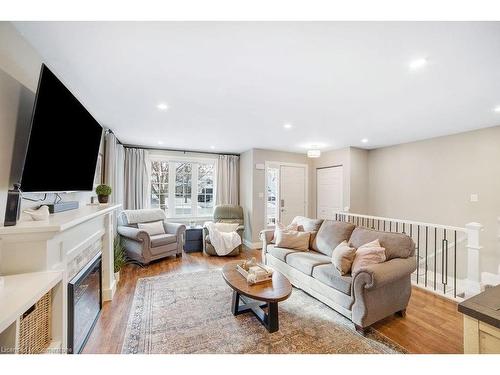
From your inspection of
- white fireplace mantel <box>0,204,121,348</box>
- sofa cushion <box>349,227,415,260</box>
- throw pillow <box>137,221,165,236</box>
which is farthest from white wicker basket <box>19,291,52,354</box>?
sofa cushion <box>349,227,415,260</box>

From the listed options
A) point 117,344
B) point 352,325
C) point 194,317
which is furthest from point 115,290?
point 352,325

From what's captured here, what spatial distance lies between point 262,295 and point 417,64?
7.50 ft

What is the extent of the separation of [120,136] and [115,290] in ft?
8.81

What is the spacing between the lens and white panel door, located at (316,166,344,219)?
5.22 m

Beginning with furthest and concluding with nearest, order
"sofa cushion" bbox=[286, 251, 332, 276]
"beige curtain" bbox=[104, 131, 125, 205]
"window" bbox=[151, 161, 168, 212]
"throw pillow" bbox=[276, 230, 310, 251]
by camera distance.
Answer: "window" bbox=[151, 161, 168, 212] < "beige curtain" bbox=[104, 131, 125, 205] < "throw pillow" bbox=[276, 230, 310, 251] < "sofa cushion" bbox=[286, 251, 332, 276]

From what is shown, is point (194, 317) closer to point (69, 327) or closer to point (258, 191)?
point (69, 327)

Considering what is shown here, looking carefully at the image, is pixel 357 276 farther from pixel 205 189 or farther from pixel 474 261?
pixel 205 189

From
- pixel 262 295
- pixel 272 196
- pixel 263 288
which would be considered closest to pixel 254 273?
pixel 263 288

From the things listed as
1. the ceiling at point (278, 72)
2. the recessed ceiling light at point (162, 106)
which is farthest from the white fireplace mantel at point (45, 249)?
the recessed ceiling light at point (162, 106)

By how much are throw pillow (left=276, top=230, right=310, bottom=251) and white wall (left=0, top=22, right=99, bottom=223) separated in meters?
2.86

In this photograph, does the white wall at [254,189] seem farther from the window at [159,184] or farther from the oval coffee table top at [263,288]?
the oval coffee table top at [263,288]

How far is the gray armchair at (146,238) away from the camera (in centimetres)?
373

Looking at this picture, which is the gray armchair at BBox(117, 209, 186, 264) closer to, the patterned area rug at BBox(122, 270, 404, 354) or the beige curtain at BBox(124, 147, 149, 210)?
the beige curtain at BBox(124, 147, 149, 210)

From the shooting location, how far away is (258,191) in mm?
5117
